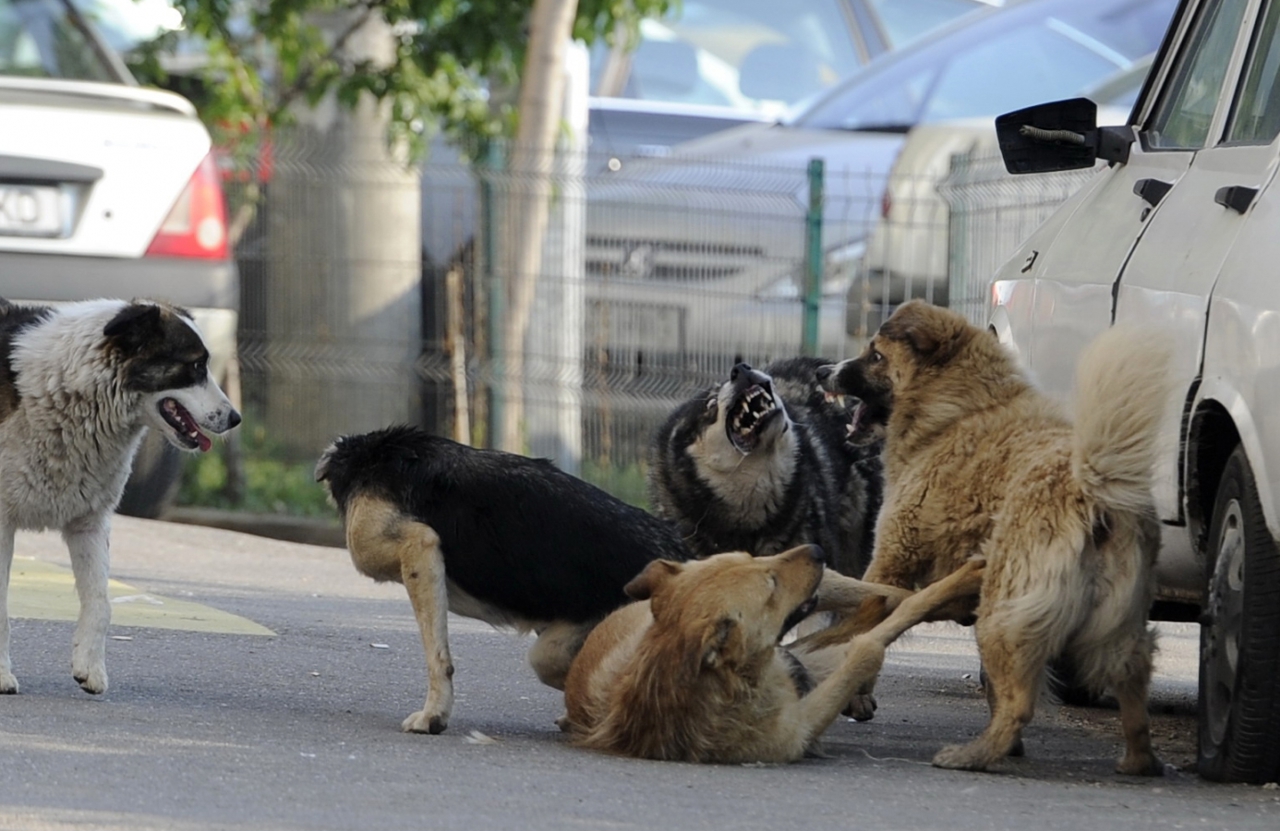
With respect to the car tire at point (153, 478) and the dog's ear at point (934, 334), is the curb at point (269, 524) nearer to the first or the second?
the car tire at point (153, 478)

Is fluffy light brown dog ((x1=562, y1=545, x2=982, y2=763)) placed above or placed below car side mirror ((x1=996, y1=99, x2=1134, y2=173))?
below

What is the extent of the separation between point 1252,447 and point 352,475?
8.95ft

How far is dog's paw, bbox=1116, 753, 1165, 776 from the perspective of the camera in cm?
504

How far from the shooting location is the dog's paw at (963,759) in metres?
4.96

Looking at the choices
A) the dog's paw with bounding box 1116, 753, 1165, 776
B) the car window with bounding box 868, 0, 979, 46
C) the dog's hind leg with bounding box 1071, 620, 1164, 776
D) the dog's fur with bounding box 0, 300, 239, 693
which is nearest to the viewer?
the dog's hind leg with bounding box 1071, 620, 1164, 776

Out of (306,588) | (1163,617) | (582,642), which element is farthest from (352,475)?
(306,588)

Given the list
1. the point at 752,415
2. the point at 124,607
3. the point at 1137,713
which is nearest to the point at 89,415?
the point at 124,607

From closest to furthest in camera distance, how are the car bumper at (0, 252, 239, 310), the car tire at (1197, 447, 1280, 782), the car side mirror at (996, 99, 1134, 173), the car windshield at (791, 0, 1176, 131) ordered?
the car tire at (1197, 447, 1280, 782), the car side mirror at (996, 99, 1134, 173), the car bumper at (0, 252, 239, 310), the car windshield at (791, 0, 1176, 131)

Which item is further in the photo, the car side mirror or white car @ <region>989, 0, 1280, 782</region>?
the car side mirror

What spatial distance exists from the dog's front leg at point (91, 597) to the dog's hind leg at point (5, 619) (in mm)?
185

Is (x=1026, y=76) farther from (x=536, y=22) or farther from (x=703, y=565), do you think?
(x=703, y=565)

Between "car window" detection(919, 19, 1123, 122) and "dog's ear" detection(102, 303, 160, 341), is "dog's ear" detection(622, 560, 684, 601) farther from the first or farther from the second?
"car window" detection(919, 19, 1123, 122)

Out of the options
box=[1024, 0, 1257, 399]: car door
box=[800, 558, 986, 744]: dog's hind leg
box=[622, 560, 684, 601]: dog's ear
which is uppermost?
box=[1024, 0, 1257, 399]: car door

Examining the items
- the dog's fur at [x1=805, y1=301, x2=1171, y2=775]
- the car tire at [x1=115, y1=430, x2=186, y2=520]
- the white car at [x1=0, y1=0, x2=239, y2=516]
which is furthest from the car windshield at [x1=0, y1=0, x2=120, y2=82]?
the dog's fur at [x1=805, y1=301, x2=1171, y2=775]
